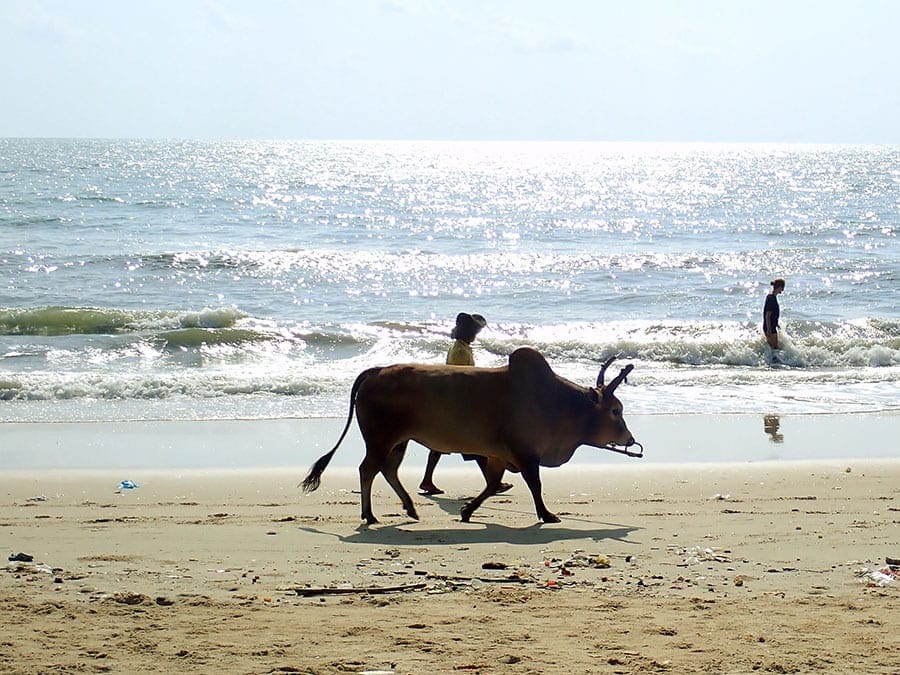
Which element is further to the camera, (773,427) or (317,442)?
(773,427)

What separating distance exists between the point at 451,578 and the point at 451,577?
0.03 meters

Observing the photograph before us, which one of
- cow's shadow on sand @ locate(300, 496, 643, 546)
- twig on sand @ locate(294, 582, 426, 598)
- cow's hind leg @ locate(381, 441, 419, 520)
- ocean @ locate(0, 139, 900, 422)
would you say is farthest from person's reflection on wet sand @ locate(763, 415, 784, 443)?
twig on sand @ locate(294, 582, 426, 598)

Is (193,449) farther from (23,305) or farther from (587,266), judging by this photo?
(587,266)

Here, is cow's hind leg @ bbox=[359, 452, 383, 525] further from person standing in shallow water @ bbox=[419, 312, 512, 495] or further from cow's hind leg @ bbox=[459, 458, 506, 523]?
person standing in shallow water @ bbox=[419, 312, 512, 495]

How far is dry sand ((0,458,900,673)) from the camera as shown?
5.17 m

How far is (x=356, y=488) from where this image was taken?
9.64 meters

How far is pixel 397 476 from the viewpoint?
8516 millimetres

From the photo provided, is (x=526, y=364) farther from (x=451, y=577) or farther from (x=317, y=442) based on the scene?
(x=317, y=442)

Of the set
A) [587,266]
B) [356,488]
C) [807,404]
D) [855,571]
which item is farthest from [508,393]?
[587,266]

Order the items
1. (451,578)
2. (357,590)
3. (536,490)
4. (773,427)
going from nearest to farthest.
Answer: (357,590)
(451,578)
(536,490)
(773,427)

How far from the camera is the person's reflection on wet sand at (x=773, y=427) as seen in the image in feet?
40.1

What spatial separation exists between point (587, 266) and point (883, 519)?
27239 millimetres

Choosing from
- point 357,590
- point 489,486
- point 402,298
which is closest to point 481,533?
point 489,486

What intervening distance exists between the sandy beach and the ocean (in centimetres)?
474
